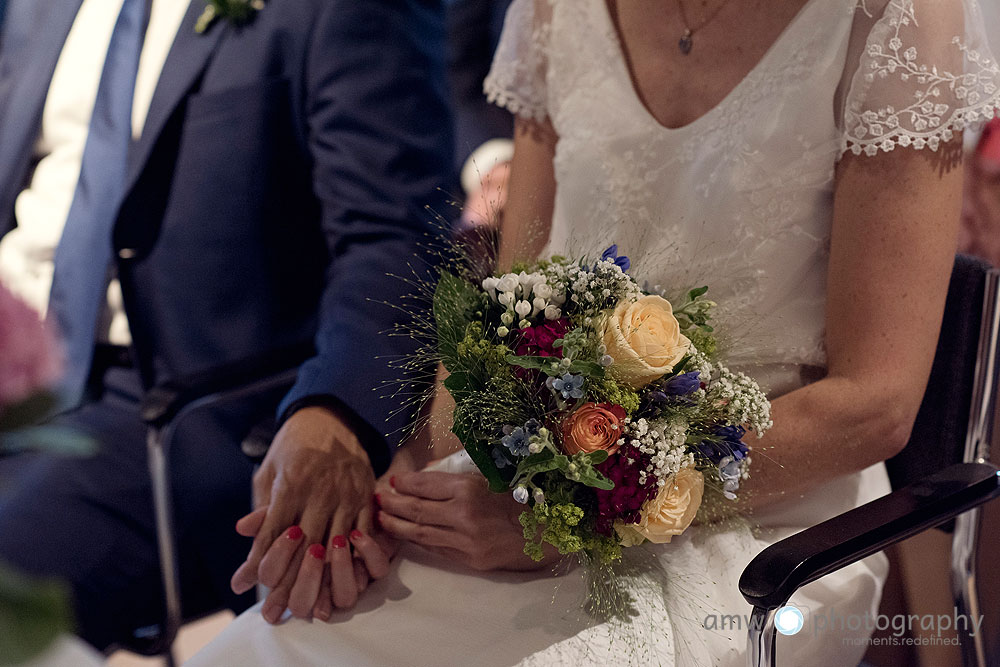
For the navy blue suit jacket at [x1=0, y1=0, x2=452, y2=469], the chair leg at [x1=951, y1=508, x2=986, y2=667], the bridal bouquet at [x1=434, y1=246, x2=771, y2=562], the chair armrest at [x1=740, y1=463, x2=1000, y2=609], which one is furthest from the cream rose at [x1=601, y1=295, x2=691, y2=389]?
the navy blue suit jacket at [x1=0, y1=0, x2=452, y2=469]

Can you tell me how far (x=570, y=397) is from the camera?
0.94 meters

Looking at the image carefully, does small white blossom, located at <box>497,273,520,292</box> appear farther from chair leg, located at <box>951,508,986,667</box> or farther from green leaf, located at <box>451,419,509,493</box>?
chair leg, located at <box>951,508,986,667</box>

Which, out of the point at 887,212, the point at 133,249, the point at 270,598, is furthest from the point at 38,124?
the point at 887,212

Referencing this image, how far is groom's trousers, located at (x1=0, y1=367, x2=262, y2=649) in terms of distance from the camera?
1.63 metres

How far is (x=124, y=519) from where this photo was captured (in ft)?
5.67

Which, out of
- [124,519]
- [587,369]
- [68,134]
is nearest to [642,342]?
[587,369]

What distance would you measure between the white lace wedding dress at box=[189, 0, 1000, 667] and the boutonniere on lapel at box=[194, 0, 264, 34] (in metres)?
0.78

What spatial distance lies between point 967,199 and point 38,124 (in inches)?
85.4

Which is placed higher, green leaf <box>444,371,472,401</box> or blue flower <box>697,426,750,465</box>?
green leaf <box>444,371,472,401</box>

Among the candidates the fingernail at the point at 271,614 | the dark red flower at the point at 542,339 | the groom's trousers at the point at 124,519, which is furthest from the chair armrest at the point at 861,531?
the groom's trousers at the point at 124,519

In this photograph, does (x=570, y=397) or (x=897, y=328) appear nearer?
(x=570, y=397)

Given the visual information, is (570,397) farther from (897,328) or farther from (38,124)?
(38,124)

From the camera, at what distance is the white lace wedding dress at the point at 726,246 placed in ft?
3.58

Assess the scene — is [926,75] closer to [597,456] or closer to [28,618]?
[597,456]
